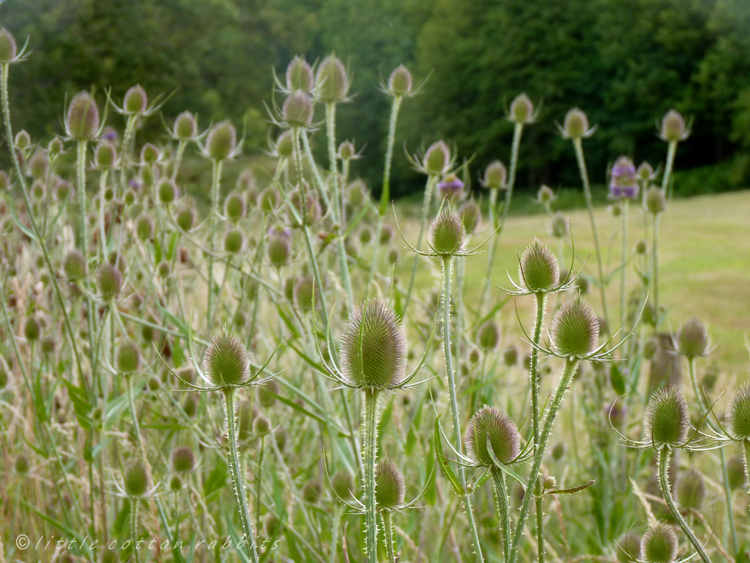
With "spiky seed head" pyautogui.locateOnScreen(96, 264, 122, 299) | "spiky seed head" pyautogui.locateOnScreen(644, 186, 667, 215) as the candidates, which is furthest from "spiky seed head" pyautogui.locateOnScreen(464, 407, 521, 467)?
"spiky seed head" pyautogui.locateOnScreen(644, 186, 667, 215)

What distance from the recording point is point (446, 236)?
1102 millimetres

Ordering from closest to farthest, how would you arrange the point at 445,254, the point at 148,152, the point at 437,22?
the point at 445,254 < the point at 148,152 < the point at 437,22

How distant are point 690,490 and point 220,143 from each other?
5.09ft

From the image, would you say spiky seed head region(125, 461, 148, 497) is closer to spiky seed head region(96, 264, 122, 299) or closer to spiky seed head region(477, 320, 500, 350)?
spiky seed head region(96, 264, 122, 299)

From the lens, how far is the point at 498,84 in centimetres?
3061

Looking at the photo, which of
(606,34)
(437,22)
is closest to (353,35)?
(437,22)

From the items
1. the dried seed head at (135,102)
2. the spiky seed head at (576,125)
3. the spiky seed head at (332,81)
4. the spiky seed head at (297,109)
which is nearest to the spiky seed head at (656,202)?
the spiky seed head at (576,125)

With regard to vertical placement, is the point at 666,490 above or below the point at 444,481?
above

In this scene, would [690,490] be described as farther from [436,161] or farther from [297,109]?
[297,109]

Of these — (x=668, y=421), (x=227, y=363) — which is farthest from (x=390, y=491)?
(x=668, y=421)

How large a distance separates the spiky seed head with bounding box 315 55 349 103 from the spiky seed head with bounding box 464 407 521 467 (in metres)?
1.25

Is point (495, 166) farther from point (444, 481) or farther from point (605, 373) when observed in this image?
point (444, 481)

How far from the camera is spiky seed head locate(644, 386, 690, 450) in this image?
3.51ft

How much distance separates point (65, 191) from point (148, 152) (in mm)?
641
